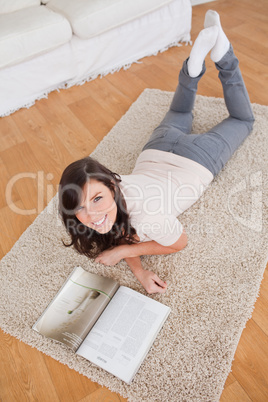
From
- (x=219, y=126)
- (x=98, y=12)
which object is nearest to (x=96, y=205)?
(x=219, y=126)

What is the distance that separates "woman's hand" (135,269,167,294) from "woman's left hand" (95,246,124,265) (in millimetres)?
91

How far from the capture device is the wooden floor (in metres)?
0.92

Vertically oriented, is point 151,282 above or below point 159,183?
below

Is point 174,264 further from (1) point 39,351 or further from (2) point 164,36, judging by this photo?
(2) point 164,36

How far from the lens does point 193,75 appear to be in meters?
1.24

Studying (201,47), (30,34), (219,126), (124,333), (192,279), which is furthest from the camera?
(30,34)

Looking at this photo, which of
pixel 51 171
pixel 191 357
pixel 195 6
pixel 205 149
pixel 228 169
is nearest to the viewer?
pixel 191 357

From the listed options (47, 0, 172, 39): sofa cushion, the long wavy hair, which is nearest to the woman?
the long wavy hair

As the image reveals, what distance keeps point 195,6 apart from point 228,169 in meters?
1.86

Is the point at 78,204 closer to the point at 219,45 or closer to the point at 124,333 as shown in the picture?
the point at 124,333

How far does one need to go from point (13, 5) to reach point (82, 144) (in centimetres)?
100

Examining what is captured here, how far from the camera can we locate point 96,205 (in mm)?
843

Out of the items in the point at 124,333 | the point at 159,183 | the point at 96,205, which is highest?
the point at 96,205

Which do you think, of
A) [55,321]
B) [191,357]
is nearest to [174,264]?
[191,357]
